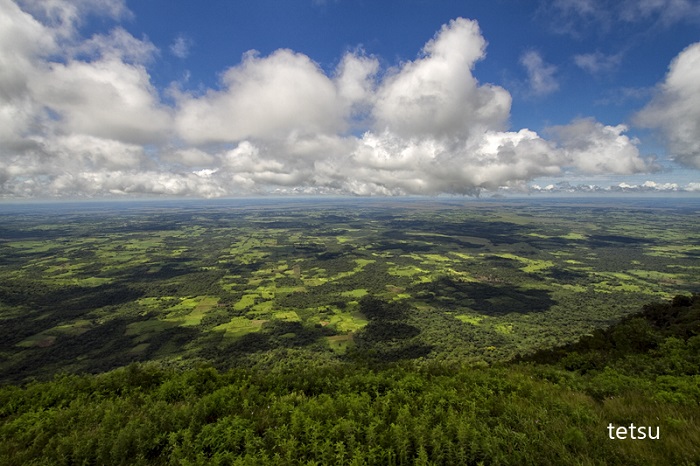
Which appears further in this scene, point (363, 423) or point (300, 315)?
point (300, 315)

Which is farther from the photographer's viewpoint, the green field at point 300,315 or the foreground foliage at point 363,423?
the green field at point 300,315

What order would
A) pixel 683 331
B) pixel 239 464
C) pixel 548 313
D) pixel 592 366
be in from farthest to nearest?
1. pixel 548 313
2. pixel 683 331
3. pixel 592 366
4. pixel 239 464

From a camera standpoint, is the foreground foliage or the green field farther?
the green field

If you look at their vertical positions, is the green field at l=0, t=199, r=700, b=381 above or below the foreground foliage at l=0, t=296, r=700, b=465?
below

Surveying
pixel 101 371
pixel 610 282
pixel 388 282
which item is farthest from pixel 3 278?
pixel 610 282

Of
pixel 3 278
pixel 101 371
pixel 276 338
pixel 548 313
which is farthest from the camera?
pixel 3 278

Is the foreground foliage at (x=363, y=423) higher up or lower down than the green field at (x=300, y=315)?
higher up

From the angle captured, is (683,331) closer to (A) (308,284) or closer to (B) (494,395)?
(B) (494,395)

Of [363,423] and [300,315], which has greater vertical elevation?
[363,423]
